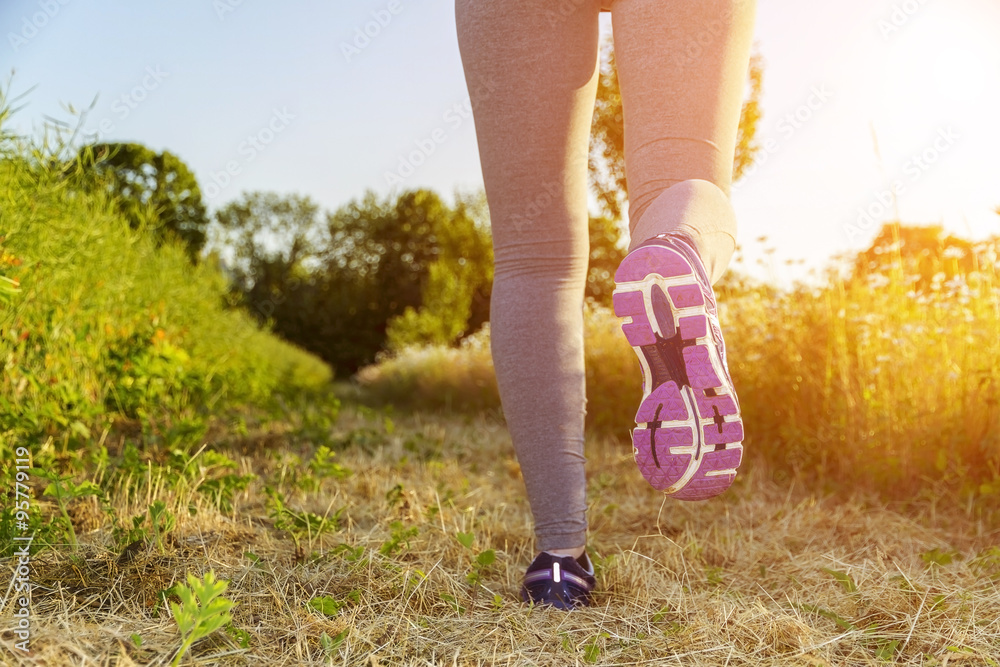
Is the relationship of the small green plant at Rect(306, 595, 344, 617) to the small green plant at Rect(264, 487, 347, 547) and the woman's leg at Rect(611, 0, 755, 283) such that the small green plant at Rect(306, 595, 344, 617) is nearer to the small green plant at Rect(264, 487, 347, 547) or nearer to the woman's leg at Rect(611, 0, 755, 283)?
the small green plant at Rect(264, 487, 347, 547)

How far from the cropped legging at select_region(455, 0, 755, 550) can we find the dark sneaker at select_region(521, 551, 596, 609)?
1.3 inches

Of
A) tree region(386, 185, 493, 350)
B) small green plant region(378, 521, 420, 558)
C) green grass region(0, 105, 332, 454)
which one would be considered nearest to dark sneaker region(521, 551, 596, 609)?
small green plant region(378, 521, 420, 558)

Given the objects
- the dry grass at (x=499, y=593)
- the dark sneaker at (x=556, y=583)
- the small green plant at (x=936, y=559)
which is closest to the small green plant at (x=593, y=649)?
the dry grass at (x=499, y=593)

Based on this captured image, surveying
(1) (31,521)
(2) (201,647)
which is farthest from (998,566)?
(1) (31,521)

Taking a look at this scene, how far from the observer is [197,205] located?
25.3ft

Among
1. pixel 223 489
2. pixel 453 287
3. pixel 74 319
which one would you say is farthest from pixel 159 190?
pixel 453 287

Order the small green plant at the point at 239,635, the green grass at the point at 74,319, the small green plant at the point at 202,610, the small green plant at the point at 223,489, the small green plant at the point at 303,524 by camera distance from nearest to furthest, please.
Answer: the small green plant at the point at 202,610
the small green plant at the point at 239,635
the small green plant at the point at 303,524
the small green plant at the point at 223,489
the green grass at the point at 74,319

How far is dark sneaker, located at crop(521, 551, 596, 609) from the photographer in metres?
1.14

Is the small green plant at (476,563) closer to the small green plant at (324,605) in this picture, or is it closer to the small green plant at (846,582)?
the small green plant at (324,605)

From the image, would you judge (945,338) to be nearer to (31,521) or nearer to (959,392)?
(959,392)

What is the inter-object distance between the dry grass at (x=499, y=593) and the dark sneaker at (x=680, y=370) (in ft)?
0.88

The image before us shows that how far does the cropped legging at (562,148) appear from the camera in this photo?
107 centimetres

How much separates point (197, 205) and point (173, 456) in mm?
6813

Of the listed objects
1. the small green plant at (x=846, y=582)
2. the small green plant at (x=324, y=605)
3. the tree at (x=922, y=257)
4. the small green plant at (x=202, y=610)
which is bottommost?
the small green plant at (x=846, y=582)
